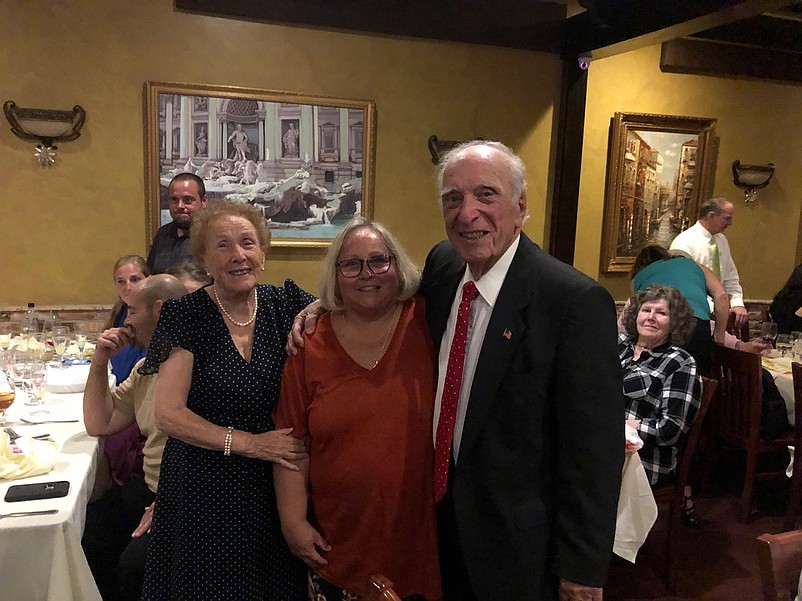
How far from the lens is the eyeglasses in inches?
60.7

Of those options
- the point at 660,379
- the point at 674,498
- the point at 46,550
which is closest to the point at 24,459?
the point at 46,550

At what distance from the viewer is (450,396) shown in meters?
1.47

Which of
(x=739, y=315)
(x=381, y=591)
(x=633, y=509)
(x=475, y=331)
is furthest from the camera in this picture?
(x=739, y=315)

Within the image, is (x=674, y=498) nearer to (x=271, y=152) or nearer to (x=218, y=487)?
(x=218, y=487)

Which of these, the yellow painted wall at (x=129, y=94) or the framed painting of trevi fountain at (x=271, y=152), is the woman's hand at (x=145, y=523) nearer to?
the framed painting of trevi fountain at (x=271, y=152)

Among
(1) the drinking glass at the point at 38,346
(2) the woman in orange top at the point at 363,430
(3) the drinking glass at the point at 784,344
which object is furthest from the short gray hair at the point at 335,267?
(3) the drinking glass at the point at 784,344

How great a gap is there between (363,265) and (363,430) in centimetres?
39

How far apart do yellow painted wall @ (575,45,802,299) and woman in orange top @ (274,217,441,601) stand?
4.03 metres

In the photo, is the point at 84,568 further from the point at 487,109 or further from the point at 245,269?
the point at 487,109

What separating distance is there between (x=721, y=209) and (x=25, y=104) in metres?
4.86

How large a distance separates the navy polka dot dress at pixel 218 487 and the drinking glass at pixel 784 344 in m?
3.63

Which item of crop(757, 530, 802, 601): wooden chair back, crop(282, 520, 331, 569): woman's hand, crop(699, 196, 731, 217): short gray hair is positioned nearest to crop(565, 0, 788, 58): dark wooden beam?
crop(699, 196, 731, 217): short gray hair

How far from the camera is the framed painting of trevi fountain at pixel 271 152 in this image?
4148mm

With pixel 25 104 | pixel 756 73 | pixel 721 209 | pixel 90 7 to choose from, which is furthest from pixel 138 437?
pixel 756 73
